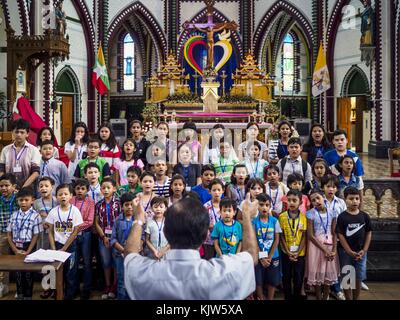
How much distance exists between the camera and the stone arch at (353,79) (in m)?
20.1

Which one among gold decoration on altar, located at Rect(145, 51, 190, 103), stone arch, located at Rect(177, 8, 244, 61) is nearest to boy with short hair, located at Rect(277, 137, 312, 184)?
gold decoration on altar, located at Rect(145, 51, 190, 103)

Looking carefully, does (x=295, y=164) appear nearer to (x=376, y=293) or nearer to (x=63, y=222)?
(x=376, y=293)

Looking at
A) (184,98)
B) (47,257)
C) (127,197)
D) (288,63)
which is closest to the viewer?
(47,257)

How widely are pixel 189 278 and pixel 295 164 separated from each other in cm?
393

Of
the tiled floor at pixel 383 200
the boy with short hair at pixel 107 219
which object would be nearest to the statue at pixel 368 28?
the tiled floor at pixel 383 200

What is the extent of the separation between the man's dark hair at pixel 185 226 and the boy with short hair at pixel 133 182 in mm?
3160

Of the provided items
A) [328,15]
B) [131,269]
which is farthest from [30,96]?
[131,269]

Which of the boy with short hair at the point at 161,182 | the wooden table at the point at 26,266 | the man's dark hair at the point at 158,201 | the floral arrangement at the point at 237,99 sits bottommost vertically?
the wooden table at the point at 26,266

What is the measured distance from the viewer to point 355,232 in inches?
205

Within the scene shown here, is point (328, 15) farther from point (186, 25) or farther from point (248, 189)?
point (248, 189)

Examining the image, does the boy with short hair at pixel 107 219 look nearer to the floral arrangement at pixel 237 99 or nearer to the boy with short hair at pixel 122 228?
the boy with short hair at pixel 122 228

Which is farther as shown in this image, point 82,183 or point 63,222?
point 82,183

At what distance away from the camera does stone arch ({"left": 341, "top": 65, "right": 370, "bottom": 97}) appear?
2012 centimetres

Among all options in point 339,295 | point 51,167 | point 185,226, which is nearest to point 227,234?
point 339,295
